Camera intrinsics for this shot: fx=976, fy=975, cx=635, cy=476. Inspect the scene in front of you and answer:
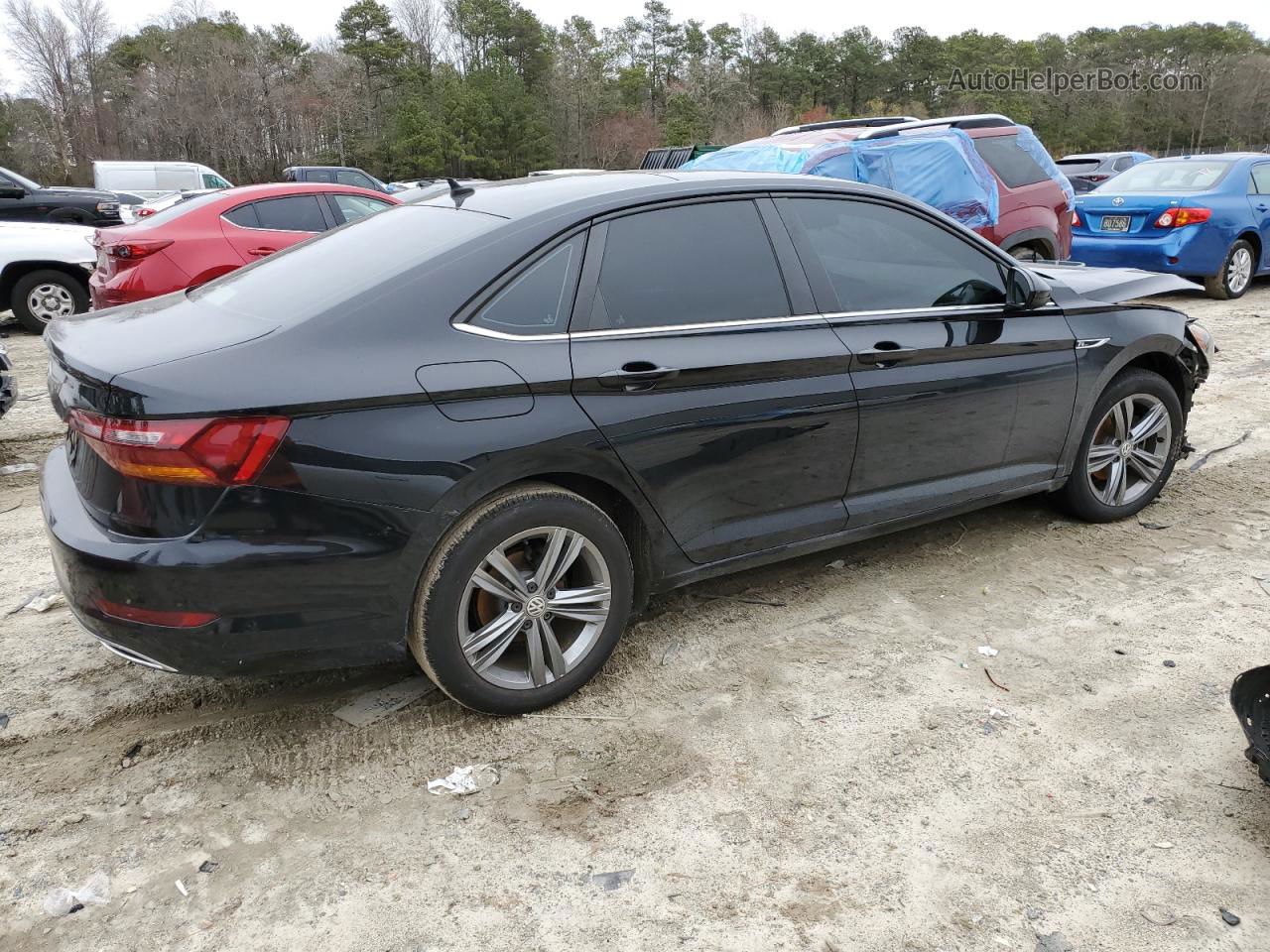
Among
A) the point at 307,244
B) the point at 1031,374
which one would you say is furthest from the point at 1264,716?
the point at 307,244

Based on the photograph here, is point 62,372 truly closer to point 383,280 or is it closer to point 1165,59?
point 383,280

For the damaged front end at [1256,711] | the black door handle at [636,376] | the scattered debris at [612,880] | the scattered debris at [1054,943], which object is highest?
the black door handle at [636,376]

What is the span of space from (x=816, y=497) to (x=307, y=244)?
208 centimetres

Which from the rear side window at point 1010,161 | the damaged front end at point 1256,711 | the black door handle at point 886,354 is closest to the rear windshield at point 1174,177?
the rear side window at point 1010,161

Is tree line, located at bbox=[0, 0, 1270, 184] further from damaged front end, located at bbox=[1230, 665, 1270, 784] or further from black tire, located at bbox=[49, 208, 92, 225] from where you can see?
damaged front end, located at bbox=[1230, 665, 1270, 784]

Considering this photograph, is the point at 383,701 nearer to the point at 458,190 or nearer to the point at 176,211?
the point at 458,190

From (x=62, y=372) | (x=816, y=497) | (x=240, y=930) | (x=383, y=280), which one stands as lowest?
(x=240, y=930)

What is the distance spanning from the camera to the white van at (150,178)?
23703 mm

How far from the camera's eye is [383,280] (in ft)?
9.34

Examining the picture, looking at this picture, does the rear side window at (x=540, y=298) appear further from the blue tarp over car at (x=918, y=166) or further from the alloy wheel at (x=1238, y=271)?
the alloy wheel at (x=1238, y=271)

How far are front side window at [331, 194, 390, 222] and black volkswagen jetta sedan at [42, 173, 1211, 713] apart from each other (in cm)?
609

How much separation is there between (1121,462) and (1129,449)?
72mm

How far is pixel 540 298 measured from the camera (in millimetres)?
2973

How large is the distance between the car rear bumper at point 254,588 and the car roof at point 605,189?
3.78 ft
